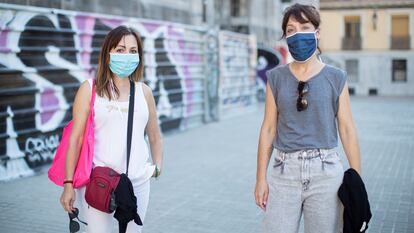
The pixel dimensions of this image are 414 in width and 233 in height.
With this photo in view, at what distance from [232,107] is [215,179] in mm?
10338

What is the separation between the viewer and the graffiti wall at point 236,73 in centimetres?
1775

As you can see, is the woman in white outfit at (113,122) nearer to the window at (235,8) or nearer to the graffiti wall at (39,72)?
the graffiti wall at (39,72)

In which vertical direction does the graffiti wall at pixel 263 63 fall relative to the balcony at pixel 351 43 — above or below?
below

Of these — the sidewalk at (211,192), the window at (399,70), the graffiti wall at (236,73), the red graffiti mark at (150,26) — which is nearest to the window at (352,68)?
Answer: the window at (399,70)

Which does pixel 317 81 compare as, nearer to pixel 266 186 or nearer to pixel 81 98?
pixel 266 186

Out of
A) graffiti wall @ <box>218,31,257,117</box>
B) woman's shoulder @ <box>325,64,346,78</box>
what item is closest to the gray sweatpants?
woman's shoulder @ <box>325,64,346,78</box>

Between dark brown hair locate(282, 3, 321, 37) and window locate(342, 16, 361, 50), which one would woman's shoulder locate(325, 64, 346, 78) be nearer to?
dark brown hair locate(282, 3, 321, 37)

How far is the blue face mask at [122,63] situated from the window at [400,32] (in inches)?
1496

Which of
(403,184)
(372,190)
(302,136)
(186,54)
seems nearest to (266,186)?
(302,136)

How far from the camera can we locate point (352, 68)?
133ft

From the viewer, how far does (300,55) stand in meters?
3.30

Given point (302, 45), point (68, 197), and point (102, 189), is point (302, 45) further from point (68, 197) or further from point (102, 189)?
point (68, 197)

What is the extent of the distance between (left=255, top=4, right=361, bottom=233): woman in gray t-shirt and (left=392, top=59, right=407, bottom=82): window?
3732cm

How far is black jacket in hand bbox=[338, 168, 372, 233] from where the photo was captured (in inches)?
123
